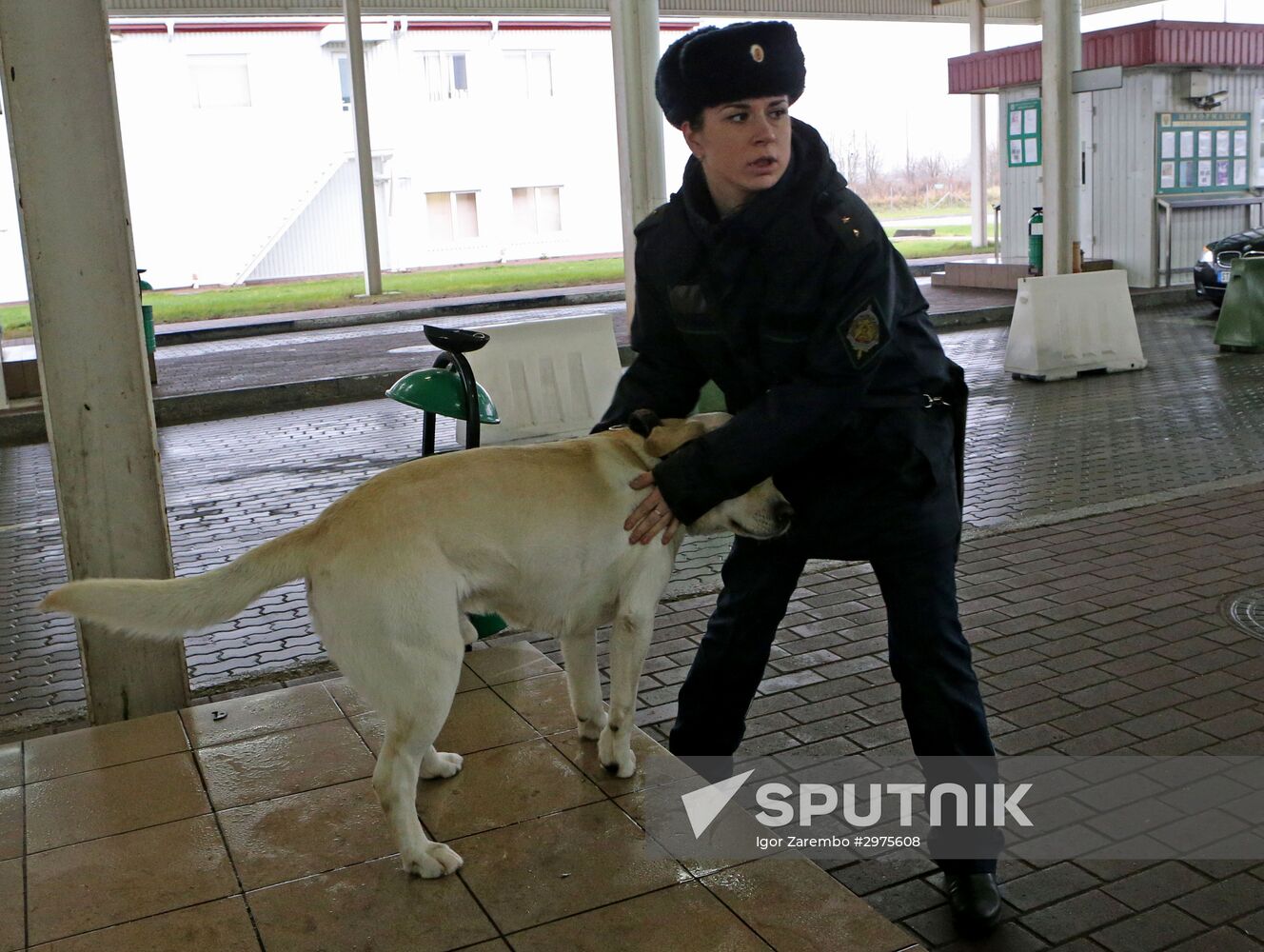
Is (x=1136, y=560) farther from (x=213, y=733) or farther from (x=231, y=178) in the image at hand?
(x=231, y=178)

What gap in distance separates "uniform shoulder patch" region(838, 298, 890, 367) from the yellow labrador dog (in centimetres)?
48

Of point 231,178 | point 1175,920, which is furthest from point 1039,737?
point 231,178

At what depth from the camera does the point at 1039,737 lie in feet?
13.3

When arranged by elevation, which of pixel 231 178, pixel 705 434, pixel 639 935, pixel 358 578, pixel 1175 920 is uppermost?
pixel 231 178

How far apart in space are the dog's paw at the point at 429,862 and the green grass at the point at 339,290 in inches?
872

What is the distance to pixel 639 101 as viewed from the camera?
11750mm

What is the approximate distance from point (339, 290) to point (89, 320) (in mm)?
25244

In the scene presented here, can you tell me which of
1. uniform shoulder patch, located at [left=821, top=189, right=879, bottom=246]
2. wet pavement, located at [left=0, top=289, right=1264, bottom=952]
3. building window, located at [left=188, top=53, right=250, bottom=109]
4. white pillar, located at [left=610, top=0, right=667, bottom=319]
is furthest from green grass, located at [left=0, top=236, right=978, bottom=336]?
uniform shoulder patch, located at [left=821, top=189, right=879, bottom=246]

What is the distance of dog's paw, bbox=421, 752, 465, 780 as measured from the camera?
354cm

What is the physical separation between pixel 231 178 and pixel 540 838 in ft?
123

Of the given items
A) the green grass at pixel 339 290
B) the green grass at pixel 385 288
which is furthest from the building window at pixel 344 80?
the green grass at pixel 339 290

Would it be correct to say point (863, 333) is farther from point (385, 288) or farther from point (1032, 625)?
point (385, 288)

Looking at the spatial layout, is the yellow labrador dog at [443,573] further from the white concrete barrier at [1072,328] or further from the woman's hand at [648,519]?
the white concrete barrier at [1072,328]

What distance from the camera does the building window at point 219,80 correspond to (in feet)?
117
